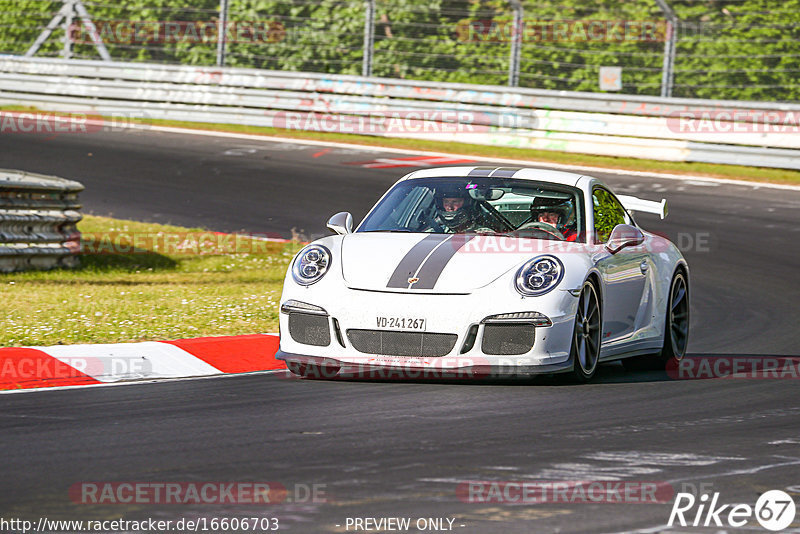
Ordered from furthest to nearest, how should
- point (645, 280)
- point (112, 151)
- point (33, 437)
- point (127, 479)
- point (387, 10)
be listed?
point (387, 10), point (112, 151), point (645, 280), point (33, 437), point (127, 479)

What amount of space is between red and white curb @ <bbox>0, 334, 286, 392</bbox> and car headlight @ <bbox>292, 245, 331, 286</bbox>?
2.75 feet

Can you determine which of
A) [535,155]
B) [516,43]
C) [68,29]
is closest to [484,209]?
[535,155]

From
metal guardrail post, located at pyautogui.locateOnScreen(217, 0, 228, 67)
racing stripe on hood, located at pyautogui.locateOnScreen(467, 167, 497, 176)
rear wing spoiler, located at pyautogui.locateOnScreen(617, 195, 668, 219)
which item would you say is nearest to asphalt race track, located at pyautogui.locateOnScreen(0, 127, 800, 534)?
rear wing spoiler, located at pyautogui.locateOnScreen(617, 195, 668, 219)

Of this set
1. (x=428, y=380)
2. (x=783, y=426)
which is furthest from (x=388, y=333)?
(x=783, y=426)

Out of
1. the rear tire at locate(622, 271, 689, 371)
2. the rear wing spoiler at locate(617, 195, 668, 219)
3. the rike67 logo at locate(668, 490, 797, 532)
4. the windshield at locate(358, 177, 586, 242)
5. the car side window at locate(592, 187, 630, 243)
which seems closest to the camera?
the rike67 logo at locate(668, 490, 797, 532)

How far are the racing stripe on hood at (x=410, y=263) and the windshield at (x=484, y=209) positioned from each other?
1.62 ft

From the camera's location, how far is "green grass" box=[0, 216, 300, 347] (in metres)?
9.33

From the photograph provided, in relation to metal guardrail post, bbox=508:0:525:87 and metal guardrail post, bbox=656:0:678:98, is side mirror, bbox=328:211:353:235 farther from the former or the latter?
metal guardrail post, bbox=508:0:525:87

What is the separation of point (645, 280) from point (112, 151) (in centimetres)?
1369

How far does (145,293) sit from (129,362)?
3.21 meters

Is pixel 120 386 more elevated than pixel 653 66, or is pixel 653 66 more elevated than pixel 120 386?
pixel 653 66

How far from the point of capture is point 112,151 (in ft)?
69.5

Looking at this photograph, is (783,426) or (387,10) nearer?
(783,426)

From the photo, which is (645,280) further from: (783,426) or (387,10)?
(387,10)
